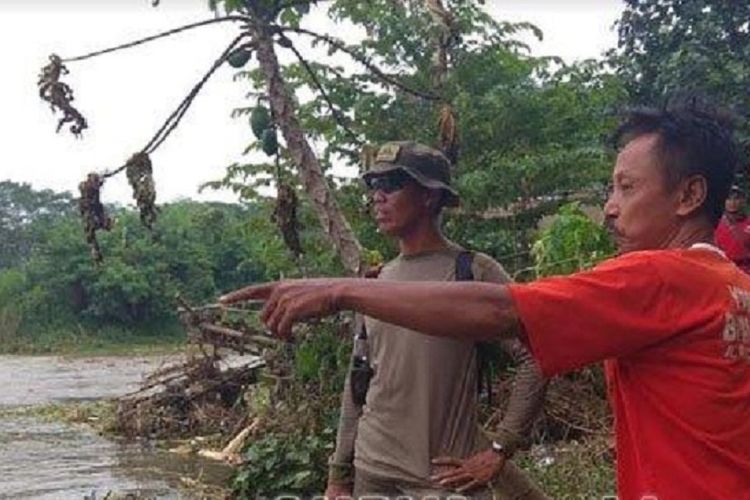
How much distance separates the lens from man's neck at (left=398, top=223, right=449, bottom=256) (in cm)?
313

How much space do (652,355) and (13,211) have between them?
51290 millimetres

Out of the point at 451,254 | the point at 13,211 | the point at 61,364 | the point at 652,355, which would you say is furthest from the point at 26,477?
the point at 13,211

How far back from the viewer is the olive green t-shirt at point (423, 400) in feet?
9.68

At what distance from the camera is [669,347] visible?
158 centimetres

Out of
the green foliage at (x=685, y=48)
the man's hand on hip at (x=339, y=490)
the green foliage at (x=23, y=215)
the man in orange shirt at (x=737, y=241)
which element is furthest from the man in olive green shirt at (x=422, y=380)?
the green foliage at (x=23, y=215)

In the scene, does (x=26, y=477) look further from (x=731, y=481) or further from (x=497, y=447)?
(x=731, y=481)

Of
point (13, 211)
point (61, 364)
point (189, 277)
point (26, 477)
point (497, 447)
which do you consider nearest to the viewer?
point (497, 447)

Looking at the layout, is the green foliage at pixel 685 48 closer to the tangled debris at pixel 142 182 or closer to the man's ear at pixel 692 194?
the tangled debris at pixel 142 182

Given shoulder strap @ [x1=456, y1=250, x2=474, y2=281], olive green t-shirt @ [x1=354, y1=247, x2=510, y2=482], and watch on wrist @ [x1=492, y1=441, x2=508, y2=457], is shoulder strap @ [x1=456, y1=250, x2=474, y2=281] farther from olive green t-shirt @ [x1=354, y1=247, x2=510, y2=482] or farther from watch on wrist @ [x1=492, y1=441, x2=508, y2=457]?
watch on wrist @ [x1=492, y1=441, x2=508, y2=457]

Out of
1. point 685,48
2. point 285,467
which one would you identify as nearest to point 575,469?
point 285,467

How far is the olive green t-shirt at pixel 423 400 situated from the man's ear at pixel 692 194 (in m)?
1.22

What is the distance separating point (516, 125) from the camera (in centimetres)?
1131

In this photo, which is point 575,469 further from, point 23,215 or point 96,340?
point 23,215

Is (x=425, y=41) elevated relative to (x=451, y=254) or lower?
elevated
